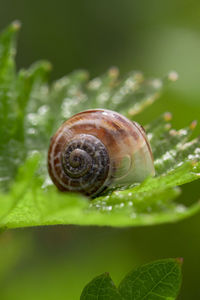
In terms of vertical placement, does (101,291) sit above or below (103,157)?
below

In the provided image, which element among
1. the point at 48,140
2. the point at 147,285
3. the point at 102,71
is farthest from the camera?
the point at 102,71

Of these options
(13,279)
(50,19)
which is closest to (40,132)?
(13,279)

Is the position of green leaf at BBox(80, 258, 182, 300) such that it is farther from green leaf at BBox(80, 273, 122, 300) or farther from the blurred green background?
the blurred green background

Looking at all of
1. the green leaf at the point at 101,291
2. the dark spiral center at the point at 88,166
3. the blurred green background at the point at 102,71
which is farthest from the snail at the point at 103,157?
the blurred green background at the point at 102,71

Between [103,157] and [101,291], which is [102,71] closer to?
[103,157]

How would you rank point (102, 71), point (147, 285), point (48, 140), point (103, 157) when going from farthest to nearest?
point (102, 71)
point (48, 140)
point (103, 157)
point (147, 285)

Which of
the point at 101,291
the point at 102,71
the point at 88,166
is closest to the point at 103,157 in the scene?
the point at 88,166
